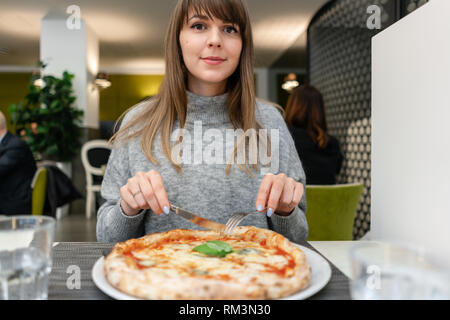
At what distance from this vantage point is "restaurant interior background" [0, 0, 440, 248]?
11.5 ft

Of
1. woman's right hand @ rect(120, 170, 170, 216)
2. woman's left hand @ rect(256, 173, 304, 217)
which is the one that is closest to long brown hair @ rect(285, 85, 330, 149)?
woman's left hand @ rect(256, 173, 304, 217)

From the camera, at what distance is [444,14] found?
0.61 meters

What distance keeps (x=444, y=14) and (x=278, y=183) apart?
0.39 meters

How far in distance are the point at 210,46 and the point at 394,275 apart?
0.70 m

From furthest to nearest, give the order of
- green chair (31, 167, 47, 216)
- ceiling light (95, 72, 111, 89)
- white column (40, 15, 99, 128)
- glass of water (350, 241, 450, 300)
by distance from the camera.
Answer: ceiling light (95, 72, 111, 89), white column (40, 15, 99, 128), green chair (31, 167, 47, 216), glass of water (350, 241, 450, 300)

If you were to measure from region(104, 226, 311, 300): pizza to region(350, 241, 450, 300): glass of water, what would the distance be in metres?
0.09

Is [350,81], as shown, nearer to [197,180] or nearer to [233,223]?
[197,180]

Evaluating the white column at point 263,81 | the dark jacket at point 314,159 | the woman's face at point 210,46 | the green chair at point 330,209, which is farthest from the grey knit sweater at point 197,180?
the white column at point 263,81

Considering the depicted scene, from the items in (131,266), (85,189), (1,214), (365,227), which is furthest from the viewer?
(85,189)

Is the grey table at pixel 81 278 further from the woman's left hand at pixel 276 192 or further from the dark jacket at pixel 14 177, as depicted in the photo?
the dark jacket at pixel 14 177

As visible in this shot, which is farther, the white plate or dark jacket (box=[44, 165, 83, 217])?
dark jacket (box=[44, 165, 83, 217])

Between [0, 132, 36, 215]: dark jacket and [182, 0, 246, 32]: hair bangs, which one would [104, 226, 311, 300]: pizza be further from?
[0, 132, 36, 215]: dark jacket
